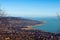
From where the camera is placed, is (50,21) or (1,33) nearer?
(1,33)

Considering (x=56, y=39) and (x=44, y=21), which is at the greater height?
(x=44, y=21)

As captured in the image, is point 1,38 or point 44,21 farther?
point 44,21

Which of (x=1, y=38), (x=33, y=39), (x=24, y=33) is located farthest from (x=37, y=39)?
(x=1, y=38)

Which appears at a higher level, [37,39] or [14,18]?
[14,18]

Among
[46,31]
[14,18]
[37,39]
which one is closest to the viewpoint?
[37,39]

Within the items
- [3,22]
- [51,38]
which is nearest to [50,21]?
[51,38]

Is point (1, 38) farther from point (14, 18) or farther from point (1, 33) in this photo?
point (14, 18)

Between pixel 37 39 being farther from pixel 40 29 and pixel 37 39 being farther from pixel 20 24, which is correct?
pixel 20 24

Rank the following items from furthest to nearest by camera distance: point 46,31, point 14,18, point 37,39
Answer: point 14,18, point 46,31, point 37,39
